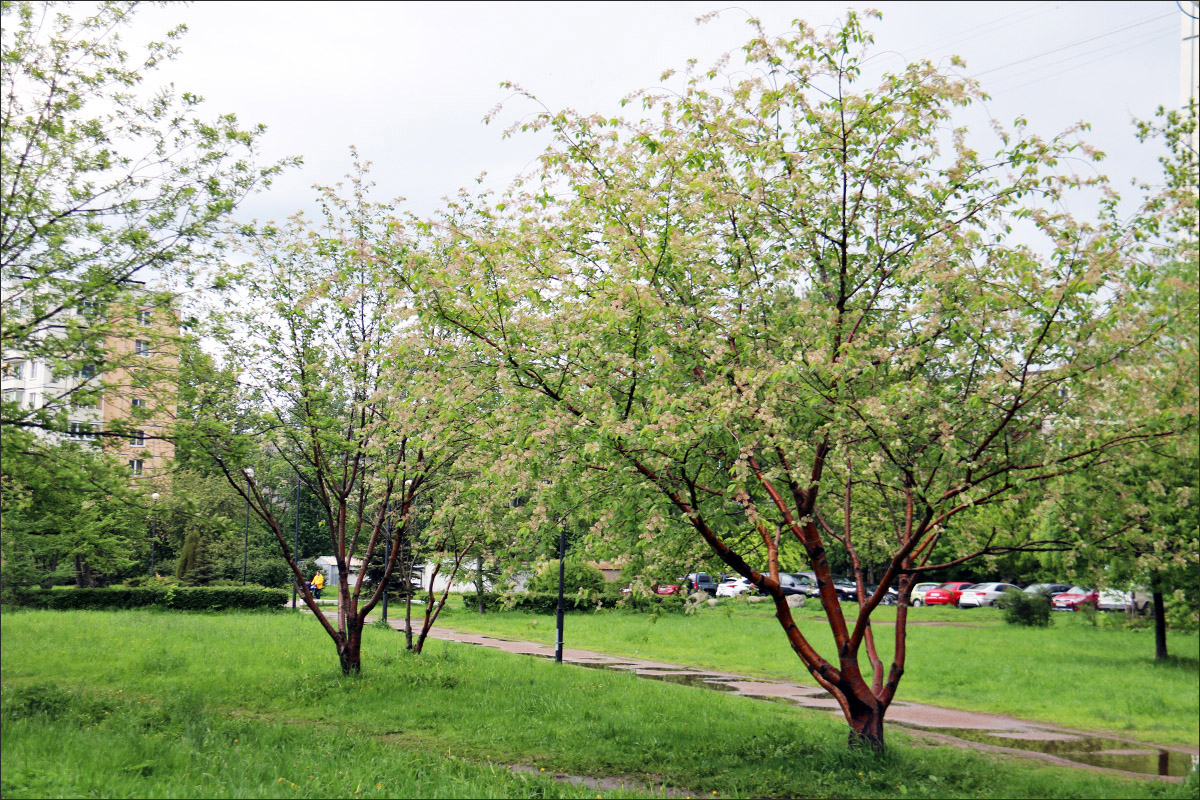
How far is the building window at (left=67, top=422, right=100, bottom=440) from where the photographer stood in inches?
333

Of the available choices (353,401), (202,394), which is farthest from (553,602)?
(202,394)

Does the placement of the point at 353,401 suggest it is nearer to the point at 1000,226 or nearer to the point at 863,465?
the point at 863,465

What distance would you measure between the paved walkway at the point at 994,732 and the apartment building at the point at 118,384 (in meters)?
10.6

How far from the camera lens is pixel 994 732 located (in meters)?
13.0

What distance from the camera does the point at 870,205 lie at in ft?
29.7

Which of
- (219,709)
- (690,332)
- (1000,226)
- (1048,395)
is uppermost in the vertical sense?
(1000,226)

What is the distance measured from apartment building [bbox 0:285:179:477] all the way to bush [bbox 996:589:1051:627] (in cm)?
2943

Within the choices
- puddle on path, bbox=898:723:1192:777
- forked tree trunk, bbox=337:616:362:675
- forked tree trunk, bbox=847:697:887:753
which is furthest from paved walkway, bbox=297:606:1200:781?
forked tree trunk, bbox=337:616:362:675

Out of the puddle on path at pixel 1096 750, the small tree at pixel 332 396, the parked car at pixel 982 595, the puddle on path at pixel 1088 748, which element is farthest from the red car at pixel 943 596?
the small tree at pixel 332 396

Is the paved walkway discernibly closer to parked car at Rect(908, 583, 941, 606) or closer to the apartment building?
the apartment building

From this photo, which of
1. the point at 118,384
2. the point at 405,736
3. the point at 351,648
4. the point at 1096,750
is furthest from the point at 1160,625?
the point at 118,384

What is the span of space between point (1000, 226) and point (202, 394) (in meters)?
8.71

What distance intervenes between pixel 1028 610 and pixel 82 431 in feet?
100

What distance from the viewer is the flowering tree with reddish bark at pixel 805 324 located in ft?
→ 25.5
